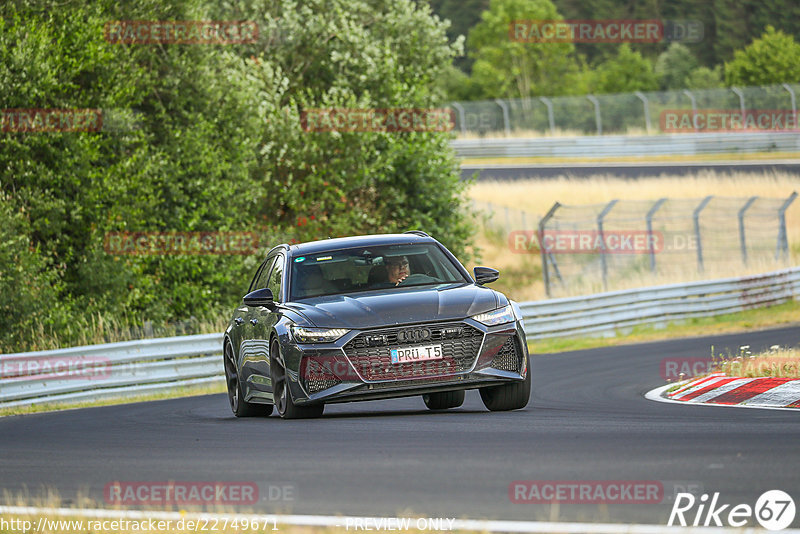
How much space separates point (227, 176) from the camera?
2827cm

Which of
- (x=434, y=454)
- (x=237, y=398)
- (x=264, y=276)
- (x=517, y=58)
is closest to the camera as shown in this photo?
(x=434, y=454)

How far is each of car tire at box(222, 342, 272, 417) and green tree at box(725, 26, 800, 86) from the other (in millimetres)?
57897

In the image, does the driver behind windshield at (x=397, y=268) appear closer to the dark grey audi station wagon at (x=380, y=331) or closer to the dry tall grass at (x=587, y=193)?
the dark grey audi station wagon at (x=380, y=331)

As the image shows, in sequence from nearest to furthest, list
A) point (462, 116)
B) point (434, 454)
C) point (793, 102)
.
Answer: point (434, 454) → point (793, 102) → point (462, 116)

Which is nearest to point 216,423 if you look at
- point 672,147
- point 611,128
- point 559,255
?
point 559,255

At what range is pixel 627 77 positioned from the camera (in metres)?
78.3

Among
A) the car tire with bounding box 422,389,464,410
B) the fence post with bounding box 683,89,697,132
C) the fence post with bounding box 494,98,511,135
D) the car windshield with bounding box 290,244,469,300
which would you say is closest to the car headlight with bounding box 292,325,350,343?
the car windshield with bounding box 290,244,469,300

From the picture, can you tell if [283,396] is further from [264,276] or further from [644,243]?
[644,243]

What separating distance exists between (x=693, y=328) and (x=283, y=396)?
54.4ft

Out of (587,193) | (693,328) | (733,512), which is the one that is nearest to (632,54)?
(587,193)

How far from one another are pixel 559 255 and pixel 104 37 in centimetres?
1695

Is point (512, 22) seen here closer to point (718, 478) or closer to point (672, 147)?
point (672, 147)

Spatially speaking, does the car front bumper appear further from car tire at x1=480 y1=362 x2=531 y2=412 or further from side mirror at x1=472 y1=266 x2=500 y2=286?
side mirror at x1=472 y1=266 x2=500 y2=286

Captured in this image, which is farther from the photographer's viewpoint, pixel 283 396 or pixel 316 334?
pixel 283 396
